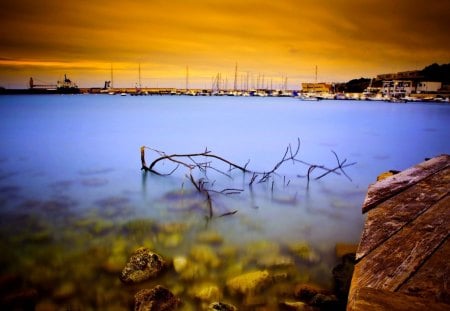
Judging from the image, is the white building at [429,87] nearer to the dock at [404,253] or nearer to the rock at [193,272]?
the dock at [404,253]

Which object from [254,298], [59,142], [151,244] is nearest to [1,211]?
[151,244]

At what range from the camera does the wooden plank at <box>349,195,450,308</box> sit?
Result: 2.01 meters

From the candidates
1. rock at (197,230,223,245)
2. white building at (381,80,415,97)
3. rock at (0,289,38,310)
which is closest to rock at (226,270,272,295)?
rock at (197,230,223,245)

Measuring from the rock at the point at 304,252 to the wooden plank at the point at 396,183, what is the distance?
1702 millimetres

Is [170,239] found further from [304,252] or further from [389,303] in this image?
[389,303]

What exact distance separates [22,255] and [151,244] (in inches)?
83.4

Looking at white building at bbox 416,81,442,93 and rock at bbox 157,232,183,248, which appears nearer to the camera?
rock at bbox 157,232,183,248

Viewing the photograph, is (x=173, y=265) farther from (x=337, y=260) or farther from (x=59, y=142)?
(x=59, y=142)

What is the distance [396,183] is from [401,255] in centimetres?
244

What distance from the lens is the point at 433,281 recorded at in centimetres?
192

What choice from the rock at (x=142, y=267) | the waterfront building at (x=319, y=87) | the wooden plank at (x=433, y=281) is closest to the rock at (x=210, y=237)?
the rock at (x=142, y=267)

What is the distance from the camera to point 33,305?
4238mm

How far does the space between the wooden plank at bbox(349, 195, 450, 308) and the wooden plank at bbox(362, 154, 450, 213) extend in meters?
0.77

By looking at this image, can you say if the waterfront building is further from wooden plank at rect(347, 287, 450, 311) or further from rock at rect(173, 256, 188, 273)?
wooden plank at rect(347, 287, 450, 311)
